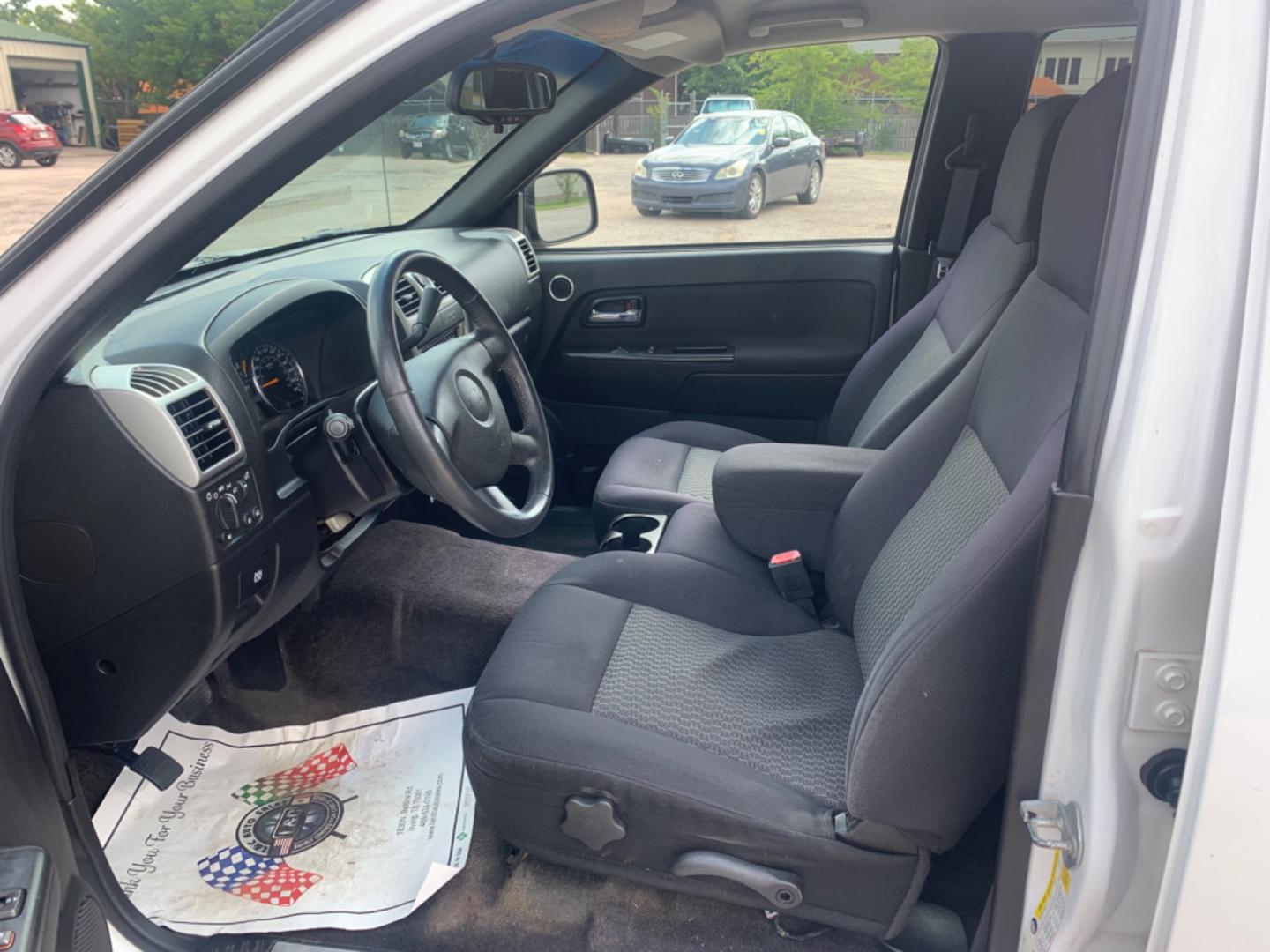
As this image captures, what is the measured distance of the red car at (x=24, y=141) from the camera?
2118mm

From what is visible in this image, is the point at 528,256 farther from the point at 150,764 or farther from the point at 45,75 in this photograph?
the point at 150,764

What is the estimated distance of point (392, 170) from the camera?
2.55m

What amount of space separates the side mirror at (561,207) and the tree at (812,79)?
1.88ft

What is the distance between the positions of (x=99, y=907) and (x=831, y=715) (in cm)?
91

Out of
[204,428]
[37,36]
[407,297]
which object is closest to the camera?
[204,428]

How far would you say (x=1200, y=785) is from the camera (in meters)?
0.75

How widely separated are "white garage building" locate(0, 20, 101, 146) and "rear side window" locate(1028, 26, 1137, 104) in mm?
2130

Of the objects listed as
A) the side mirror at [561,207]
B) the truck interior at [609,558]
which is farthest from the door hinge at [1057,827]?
the side mirror at [561,207]

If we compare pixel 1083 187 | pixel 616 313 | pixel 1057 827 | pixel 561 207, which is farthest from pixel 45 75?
pixel 1057 827

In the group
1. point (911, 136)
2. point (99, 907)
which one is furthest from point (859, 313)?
point (99, 907)

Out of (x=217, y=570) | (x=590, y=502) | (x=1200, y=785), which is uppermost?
(x=1200, y=785)

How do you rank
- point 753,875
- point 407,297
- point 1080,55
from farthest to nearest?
point 1080,55 < point 407,297 < point 753,875

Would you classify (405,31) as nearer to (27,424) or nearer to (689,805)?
(27,424)

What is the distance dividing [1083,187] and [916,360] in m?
0.93
